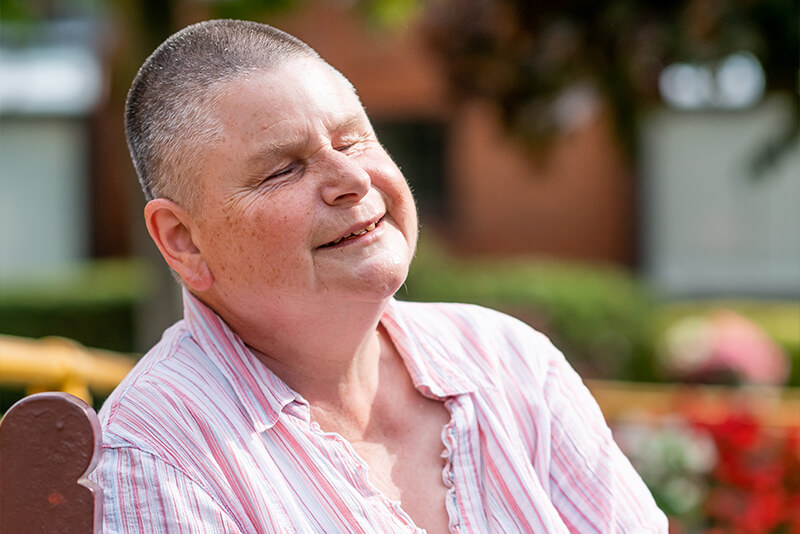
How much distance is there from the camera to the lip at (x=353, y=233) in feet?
4.58

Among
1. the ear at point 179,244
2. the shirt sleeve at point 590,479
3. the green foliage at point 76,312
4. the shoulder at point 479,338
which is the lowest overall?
the green foliage at point 76,312

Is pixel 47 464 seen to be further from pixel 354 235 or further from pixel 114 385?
pixel 114 385

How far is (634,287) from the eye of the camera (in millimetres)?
9766

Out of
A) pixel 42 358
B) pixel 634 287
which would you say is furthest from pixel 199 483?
pixel 634 287

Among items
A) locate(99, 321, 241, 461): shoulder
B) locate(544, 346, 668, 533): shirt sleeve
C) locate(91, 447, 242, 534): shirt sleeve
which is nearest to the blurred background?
locate(99, 321, 241, 461): shoulder

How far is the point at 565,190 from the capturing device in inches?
453

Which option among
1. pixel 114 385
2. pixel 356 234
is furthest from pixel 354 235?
pixel 114 385

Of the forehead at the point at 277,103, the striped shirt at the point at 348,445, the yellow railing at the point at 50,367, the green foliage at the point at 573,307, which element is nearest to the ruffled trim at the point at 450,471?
the striped shirt at the point at 348,445

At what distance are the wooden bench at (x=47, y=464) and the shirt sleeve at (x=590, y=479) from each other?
0.74 m

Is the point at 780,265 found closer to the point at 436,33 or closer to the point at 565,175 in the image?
the point at 565,175

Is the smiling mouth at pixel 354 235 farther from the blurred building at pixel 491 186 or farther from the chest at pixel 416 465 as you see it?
the blurred building at pixel 491 186

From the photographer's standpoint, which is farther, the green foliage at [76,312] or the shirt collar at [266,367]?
the green foliage at [76,312]

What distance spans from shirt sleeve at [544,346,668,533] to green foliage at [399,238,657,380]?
6.62m

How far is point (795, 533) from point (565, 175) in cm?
823
